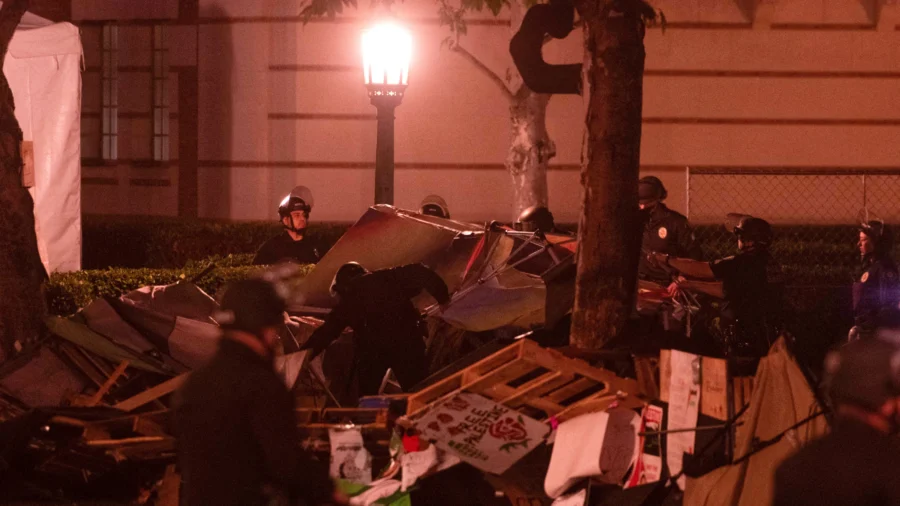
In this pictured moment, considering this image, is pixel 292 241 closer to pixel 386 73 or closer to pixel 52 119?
pixel 386 73

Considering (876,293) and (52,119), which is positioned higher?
A: (52,119)

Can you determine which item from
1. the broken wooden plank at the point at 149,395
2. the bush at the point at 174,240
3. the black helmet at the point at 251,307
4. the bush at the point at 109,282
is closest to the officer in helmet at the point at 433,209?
the bush at the point at 109,282

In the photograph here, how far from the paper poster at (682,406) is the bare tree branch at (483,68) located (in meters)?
10.1

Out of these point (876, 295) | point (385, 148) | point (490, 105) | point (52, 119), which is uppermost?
point (490, 105)

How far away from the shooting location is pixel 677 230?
39.1 feet

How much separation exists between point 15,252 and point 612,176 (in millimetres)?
5148

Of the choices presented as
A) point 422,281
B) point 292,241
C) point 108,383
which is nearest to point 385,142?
point 292,241

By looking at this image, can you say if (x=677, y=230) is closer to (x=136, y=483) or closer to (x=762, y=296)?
(x=762, y=296)

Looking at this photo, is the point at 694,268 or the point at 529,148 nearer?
the point at 694,268

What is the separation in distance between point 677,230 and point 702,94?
753 centimetres

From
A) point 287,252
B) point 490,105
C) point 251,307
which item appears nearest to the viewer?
point 251,307

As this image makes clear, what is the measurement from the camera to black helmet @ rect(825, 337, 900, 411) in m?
3.99

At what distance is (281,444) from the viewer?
5.06m

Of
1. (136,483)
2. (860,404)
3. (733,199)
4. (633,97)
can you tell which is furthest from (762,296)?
(733,199)
